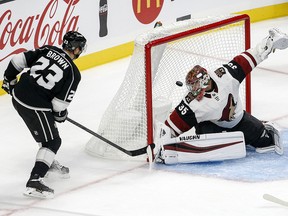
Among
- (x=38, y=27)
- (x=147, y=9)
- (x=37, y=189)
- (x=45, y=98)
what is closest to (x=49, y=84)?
(x=45, y=98)

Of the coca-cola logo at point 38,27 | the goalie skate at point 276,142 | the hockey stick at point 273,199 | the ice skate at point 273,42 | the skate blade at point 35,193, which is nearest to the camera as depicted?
the hockey stick at point 273,199

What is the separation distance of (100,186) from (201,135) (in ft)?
2.22

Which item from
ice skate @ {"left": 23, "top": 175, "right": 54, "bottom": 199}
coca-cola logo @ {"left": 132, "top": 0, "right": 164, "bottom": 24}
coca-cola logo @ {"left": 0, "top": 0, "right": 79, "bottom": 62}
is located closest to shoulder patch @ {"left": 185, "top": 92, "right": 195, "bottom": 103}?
ice skate @ {"left": 23, "top": 175, "right": 54, "bottom": 199}

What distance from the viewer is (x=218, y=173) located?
586 centimetres

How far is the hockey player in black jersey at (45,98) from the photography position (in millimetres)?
5555

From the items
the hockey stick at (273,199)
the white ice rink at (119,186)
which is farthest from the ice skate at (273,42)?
the hockey stick at (273,199)

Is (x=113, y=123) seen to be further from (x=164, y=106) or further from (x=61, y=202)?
(x=61, y=202)

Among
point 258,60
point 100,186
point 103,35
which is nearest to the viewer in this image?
point 100,186

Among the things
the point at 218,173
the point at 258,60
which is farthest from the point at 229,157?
the point at 258,60

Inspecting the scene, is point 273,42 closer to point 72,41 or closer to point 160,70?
point 160,70

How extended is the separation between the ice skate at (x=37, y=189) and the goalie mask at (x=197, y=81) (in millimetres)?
1017

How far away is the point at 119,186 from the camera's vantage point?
5.72 metres

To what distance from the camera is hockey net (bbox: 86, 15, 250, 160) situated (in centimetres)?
607

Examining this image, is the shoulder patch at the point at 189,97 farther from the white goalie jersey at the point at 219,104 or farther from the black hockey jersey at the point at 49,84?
the black hockey jersey at the point at 49,84
